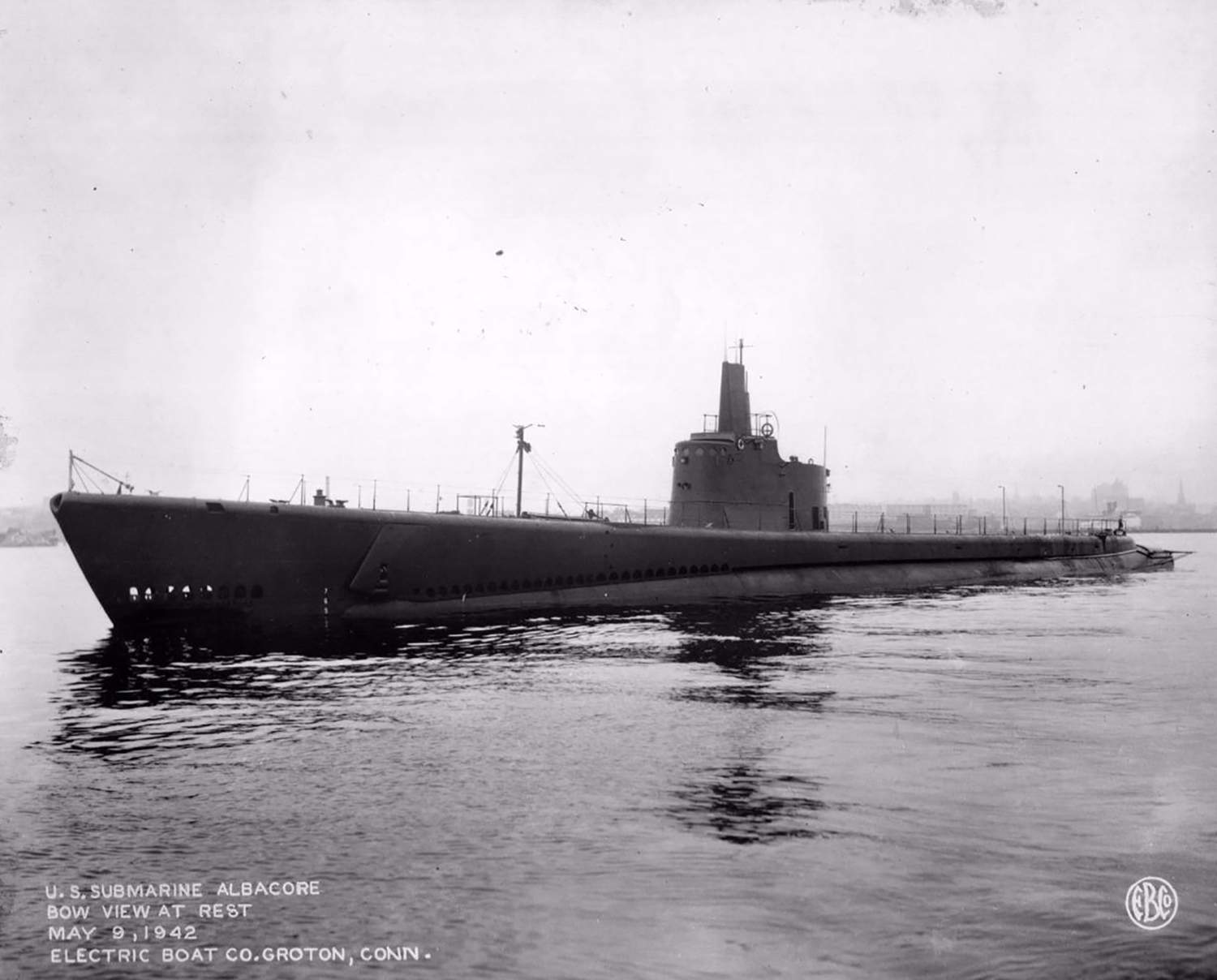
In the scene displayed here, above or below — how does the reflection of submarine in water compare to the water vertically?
above

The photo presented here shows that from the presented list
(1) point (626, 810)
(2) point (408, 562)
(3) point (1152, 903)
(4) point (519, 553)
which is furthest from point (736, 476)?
(3) point (1152, 903)

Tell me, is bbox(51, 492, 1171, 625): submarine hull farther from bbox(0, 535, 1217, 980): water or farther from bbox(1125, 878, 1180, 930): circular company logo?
bbox(1125, 878, 1180, 930): circular company logo

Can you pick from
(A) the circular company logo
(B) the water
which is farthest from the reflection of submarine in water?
(A) the circular company logo

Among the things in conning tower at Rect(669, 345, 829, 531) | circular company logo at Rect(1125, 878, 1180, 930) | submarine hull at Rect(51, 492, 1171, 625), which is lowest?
circular company logo at Rect(1125, 878, 1180, 930)

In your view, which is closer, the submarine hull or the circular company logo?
the circular company logo

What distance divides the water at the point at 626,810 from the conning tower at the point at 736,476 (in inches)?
491

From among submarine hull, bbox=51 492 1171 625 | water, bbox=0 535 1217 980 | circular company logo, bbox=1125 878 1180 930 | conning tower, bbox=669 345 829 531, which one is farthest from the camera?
conning tower, bbox=669 345 829 531

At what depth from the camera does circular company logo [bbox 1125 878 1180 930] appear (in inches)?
249

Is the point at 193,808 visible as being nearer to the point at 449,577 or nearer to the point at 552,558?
the point at 449,577

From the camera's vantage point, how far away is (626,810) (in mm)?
8625

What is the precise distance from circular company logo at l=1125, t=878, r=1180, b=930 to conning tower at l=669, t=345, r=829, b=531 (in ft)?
75.0

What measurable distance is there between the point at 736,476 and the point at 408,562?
38.4ft

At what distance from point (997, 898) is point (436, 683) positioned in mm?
9753

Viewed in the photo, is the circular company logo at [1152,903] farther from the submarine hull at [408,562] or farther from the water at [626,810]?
the submarine hull at [408,562]
